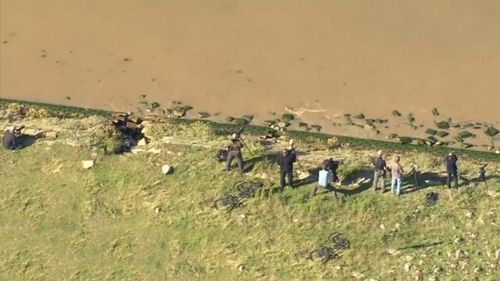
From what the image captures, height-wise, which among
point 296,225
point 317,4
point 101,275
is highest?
point 317,4

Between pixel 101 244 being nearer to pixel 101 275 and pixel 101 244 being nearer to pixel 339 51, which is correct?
pixel 101 275

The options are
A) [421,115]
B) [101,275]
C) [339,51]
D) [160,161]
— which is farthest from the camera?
[339,51]

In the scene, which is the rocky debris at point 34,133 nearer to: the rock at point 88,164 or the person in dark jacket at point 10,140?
the person in dark jacket at point 10,140

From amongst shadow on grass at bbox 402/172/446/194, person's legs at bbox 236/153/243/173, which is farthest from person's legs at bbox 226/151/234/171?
shadow on grass at bbox 402/172/446/194

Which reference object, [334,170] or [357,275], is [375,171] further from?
[357,275]

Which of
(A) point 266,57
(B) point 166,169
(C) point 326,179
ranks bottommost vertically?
(B) point 166,169

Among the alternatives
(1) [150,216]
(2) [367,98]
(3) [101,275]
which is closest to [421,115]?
(2) [367,98]

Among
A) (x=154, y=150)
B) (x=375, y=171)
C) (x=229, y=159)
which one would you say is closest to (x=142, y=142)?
(x=154, y=150)

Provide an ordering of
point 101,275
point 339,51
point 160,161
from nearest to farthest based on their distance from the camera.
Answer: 1. point 101,275
2. point 160,161
3. point 339,51
